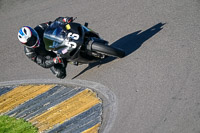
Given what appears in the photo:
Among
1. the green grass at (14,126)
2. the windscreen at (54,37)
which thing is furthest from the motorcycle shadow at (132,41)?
the green grass at (14,126)

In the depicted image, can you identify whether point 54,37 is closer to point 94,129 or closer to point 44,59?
point 44,59

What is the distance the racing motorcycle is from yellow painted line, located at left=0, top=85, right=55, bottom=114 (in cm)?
128

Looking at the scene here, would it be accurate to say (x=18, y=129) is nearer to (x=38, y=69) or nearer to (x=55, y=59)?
(x=55, y=59)

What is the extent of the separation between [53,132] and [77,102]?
3.19 feet

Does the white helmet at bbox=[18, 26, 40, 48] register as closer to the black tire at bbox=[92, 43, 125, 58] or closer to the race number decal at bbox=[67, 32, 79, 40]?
the race number decal at bbox=[67, 32, 79, 40]

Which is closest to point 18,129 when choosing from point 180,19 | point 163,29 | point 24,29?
point 24,29

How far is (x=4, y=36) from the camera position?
11.7 meters

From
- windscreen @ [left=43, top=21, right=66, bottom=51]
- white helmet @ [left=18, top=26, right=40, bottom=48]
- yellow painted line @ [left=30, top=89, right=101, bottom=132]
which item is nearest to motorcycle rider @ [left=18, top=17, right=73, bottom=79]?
white helmet @ [left=18, top=26, right=40, bottom=48]

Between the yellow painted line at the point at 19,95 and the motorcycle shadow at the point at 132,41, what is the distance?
1015mm

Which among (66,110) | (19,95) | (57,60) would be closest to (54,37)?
(57,60)

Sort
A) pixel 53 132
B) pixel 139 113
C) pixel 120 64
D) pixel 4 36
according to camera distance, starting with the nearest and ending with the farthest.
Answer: pixel 139 113 < pixel 53 132 < pixel 120 64 < pixel 4 36

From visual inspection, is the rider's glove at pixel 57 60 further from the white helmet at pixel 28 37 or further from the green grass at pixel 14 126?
the green grass at pixel 14 126

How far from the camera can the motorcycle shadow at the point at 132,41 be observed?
881 centimetres

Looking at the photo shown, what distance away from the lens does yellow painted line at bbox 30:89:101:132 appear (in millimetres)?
7512
